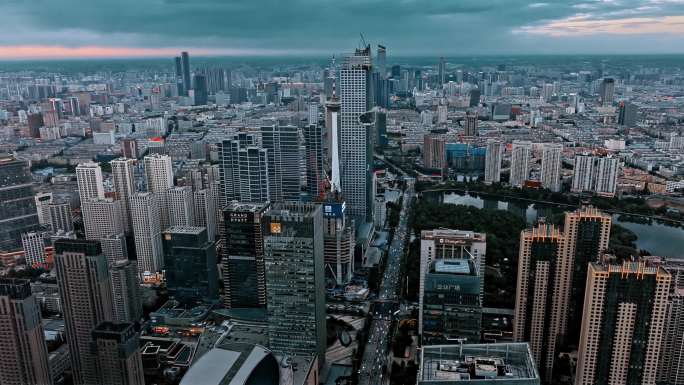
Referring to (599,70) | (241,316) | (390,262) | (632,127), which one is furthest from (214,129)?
(599,70)

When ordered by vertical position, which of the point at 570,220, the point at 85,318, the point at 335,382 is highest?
the point at 570,220

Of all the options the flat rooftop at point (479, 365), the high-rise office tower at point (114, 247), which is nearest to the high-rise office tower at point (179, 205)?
the high-rise office tower at point (114, 247)

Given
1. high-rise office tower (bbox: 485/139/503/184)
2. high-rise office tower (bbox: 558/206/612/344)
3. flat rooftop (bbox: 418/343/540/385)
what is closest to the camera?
flat rooftop (bbox: 418/343/540/385)

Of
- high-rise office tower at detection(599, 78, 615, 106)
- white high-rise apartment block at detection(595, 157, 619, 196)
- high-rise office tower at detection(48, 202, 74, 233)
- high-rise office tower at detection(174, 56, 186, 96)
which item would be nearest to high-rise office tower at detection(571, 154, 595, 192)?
white high-rise apartment block at detection(595, 157, 619, 196)

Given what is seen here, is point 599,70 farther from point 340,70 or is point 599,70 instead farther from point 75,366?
point 75,366

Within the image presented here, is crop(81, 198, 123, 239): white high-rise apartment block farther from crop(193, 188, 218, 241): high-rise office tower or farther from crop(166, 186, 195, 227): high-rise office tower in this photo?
crop(193, 188, 218, 241): high-rise office tower
